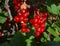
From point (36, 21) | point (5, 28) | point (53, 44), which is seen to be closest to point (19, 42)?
point (53, 44)

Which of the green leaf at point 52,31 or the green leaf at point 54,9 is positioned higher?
the green leaf at point 54,9

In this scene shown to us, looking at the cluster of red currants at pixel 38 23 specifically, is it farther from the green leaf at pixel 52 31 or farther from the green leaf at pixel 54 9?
the green leaf at pixel 54 9

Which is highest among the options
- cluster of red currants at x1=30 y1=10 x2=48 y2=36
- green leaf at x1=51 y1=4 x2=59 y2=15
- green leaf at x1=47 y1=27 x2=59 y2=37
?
green leaf at x1=51 y1=4 x2=59 y2=15

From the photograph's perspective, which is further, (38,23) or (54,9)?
(54,9)

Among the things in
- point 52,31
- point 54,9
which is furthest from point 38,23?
point 54,9

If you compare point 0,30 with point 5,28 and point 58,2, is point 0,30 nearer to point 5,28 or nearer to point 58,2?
point 5,28

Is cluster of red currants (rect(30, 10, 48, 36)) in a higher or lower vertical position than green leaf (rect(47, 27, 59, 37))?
higher

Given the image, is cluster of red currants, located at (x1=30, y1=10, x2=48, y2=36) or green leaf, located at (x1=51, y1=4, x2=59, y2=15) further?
green leaf, located at (x1=51, y1=4, x2=59, y2=15)

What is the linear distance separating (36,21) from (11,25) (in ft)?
1.64

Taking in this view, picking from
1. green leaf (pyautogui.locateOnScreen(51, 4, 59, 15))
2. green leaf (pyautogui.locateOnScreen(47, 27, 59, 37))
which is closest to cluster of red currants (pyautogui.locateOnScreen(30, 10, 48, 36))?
green leaf (pyautogui.locateOnScreen(47, 27, 59, 37))

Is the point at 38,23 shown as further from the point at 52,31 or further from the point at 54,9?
the point at 54,9

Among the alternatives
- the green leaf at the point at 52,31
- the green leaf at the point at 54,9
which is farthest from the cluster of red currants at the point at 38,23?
the green leaf at the point at 54,9

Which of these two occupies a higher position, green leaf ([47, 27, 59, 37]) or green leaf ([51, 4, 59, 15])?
green leaf ([51, 4, 59, 15])

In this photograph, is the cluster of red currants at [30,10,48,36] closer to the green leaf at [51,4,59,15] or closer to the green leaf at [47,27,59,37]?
the green leaf at [47,27,59,37]
